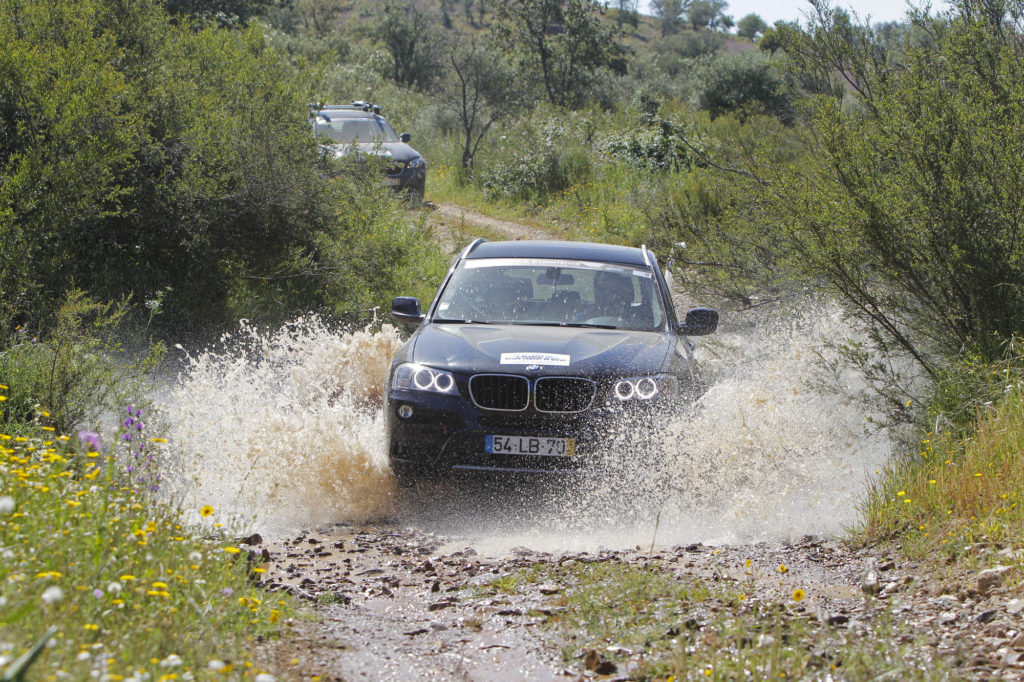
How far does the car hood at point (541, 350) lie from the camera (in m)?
6.39

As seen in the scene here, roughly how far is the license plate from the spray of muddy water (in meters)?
0.26

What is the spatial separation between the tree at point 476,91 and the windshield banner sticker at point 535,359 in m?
23.6

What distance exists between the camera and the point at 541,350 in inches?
259

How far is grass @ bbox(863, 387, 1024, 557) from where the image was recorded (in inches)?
192

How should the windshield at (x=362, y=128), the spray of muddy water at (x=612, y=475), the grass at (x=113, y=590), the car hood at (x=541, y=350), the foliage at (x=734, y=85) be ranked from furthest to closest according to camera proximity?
the foliage at (x=734, y=85)
the windshield at (x=362, y=128)
the car hood at (x=541, y=350)
the spray of muddy water at (x=612, y=475)
the grass at (x=113, y=590)

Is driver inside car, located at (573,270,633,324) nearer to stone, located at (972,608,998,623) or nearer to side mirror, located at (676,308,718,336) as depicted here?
side mirror, located at (676,308,718,336)

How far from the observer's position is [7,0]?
32.2ft

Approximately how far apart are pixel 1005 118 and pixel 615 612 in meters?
4.40

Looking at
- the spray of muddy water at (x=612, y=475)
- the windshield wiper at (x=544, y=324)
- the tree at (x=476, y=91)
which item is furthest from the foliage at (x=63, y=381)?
the tree at (x=476, y=91)

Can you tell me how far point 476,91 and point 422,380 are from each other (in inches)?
996

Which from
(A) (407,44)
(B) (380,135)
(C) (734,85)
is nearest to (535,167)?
(B) (380,135)

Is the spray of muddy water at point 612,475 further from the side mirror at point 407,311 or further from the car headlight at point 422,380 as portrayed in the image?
the side mirror at point 407,311

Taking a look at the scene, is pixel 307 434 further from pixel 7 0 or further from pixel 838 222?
pixel 7 0

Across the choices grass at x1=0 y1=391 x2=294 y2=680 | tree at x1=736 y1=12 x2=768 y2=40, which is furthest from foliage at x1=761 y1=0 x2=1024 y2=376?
tree at x1=736 y1=12 x2=768 y2=40
